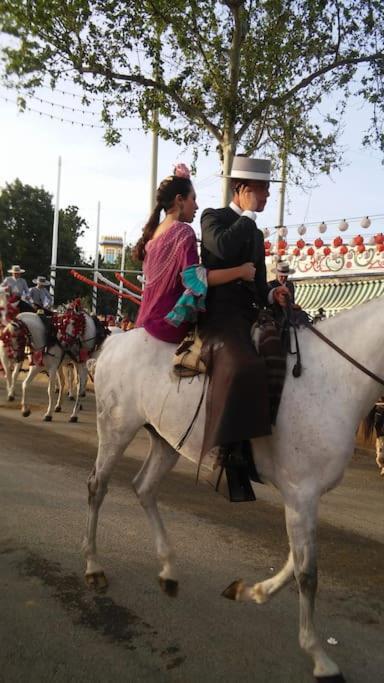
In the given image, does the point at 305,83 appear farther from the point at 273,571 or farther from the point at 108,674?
the point at 108,674

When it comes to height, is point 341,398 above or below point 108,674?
above

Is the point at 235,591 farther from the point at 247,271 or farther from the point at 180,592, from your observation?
the point at 247,271

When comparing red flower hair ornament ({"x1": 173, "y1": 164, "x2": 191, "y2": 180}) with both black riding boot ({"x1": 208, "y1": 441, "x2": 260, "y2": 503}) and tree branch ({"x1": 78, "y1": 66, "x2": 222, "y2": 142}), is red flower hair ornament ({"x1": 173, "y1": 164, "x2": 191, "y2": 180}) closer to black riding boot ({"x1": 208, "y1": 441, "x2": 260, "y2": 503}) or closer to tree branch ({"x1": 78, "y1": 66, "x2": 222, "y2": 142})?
black riding boot ({"x1": 208, "y1": 441, "x2": 260, "y2": 503})

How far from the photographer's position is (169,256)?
155 inches

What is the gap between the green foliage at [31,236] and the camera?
1791 inches

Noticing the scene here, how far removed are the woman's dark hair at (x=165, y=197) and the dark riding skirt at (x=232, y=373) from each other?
0.88 meters

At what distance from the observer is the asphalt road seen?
127 inches

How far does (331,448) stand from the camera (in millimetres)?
3219

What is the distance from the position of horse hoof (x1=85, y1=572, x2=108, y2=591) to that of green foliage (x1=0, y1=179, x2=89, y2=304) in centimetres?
4199

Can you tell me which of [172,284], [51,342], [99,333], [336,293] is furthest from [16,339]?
[336,293]

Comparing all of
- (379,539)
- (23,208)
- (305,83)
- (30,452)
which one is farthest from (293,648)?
(23,208)

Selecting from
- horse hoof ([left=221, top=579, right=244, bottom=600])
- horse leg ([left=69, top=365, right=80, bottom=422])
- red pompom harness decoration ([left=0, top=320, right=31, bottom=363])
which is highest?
red pompom harness decoration ([left=0, top=320, right=31, bottom=363])

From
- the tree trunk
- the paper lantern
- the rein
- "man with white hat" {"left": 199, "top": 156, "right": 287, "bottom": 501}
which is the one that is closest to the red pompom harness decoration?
the tree trunk

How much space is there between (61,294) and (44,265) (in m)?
2.62
